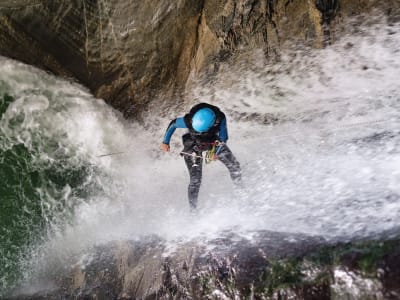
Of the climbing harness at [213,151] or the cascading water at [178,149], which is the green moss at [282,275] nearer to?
the cascading water at [178,149]

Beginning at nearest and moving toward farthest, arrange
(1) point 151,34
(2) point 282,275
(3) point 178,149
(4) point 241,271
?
(2) point 282,275 < (4) point 241,271 < (1) point 151,34 < (3) point 178,149

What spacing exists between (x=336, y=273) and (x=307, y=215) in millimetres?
1450

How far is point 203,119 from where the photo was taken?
213 inches

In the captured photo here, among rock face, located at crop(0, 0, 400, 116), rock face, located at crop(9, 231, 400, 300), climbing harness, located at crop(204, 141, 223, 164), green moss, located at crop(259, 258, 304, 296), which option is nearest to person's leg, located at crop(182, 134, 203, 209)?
climbing harness, located at crop(204, 141, 223, 164)

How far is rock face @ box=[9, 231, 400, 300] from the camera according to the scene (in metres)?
3.46

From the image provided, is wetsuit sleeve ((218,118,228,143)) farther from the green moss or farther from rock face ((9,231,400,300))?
the green moss

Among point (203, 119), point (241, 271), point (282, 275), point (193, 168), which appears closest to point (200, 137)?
point (203, 119)

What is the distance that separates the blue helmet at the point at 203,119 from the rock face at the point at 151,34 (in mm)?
2286

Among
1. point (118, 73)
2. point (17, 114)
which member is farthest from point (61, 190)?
point (118, 73)

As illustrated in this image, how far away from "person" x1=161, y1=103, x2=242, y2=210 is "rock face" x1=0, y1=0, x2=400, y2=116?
81.5 inches

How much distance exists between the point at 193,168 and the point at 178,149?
7.26 feet

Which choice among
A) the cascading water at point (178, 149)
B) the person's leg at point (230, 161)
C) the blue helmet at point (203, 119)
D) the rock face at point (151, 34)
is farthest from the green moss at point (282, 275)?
the rock face at point (151, 34)

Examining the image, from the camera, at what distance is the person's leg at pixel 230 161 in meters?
6.13

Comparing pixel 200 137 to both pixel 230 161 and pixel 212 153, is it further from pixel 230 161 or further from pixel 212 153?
pixel 230 161
